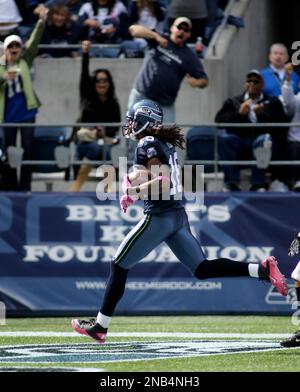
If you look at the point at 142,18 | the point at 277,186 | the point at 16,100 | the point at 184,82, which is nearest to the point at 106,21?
the point at 142,18

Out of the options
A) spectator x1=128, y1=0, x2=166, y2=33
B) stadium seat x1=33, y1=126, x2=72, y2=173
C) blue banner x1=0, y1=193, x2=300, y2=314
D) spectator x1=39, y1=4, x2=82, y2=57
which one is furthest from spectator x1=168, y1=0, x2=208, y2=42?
blue banner x1=0, y1=193, x2=300, y2=314

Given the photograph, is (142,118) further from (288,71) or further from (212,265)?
(288,71)

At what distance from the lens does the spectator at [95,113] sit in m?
14.1

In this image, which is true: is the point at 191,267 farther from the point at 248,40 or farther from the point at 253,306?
the point at 248,40

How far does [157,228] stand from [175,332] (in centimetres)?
205

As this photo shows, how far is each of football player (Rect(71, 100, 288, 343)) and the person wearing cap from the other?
428 cm

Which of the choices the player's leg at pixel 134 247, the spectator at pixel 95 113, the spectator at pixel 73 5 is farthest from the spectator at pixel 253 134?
the player's leg at pixel 134 247

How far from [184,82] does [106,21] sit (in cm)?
143

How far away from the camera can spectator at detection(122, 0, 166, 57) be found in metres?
16.2

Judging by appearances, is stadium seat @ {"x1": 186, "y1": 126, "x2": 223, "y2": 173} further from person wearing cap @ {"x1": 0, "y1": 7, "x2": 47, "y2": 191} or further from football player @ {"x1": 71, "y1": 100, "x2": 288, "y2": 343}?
football player @ {"x1": 71, "y1": 100, "x2": 288, "y2": 343}

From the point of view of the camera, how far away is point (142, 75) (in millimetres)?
14023

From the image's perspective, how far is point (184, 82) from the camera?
634 inches

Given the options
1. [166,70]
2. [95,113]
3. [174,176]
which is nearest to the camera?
[174,176]
